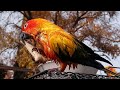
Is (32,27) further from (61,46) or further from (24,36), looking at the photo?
(61,46)

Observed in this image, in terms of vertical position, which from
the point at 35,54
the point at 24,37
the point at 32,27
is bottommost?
the point at 35,54

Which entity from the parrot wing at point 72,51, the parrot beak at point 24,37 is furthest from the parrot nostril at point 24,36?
the parrot wing at point 72,51

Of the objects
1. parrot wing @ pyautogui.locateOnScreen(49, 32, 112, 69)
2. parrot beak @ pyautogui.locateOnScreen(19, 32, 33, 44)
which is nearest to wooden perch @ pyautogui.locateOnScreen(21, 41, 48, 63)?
parrot beak @ pyautogui.locateOnScreen(19, 32, 33, 44)

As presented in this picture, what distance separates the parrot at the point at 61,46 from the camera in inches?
252

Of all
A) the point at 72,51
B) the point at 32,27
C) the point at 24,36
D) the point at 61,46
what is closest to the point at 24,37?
the point at 24,36

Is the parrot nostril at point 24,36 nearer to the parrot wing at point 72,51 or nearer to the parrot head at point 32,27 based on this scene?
the parrot head at point 32,27

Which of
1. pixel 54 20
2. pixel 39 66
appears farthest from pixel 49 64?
pixel 54 20

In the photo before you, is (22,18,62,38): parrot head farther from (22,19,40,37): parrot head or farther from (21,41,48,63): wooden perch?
(21,41,48,63): wooden perch

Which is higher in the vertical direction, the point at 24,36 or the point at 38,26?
the point at 38,26

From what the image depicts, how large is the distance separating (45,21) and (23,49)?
1.41ft

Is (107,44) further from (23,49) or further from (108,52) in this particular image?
(23,49)

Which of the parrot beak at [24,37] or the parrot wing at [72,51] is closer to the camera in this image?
the parrot wing at [72,51]

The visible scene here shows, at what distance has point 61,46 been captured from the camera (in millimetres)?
6426

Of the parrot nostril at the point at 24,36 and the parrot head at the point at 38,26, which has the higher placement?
the parrot head at the point at 38,26
